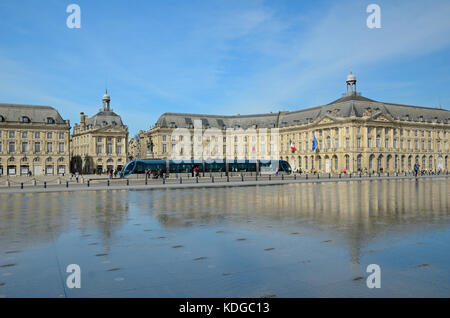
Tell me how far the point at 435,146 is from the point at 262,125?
1871 inches

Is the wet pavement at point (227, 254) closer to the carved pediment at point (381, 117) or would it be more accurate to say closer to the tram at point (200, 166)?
the tram at point (200, 166)

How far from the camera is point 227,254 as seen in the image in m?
8.72

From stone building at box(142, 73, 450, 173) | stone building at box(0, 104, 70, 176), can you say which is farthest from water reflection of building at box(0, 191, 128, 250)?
stone building at box(0, 104, 70, 176)

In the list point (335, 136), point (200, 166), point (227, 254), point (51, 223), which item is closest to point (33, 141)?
point (200, 166)

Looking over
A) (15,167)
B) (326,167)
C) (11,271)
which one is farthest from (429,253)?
(15,167)

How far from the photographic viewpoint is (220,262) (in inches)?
315

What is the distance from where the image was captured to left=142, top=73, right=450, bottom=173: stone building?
3337 inches

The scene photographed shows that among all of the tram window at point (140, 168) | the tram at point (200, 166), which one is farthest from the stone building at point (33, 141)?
the tram window at point (140, 168)

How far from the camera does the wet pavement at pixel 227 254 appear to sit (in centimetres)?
634

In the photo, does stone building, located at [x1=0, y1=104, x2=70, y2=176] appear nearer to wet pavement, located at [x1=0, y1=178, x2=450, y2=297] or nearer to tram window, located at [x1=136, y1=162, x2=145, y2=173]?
tram window, located at [x1=136, y1=162, x2=145, y2=173]

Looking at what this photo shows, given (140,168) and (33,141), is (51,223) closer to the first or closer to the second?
(140,168)

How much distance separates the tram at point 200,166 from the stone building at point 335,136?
15.2ft

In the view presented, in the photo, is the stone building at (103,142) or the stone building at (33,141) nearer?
the stone building at (33,141)

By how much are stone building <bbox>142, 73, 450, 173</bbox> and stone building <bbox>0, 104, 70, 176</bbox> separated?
2376 cm
